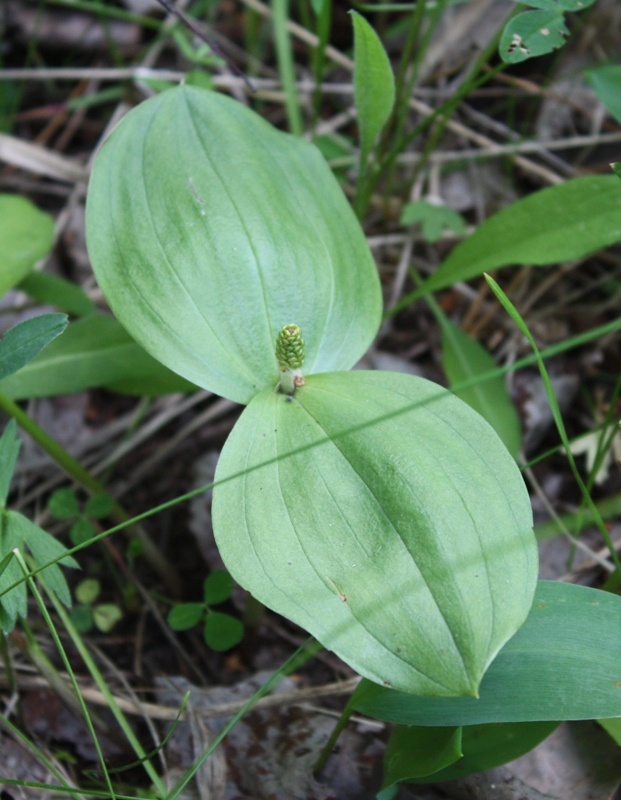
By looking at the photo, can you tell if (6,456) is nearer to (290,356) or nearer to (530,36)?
(290,356)

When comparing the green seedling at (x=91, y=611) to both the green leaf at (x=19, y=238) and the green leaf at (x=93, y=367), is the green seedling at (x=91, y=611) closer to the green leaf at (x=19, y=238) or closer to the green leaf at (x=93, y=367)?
the green leaf at (x=93, y=367)

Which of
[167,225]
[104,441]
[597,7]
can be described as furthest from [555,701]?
[597,7]

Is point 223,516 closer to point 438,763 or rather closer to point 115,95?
point 438,763

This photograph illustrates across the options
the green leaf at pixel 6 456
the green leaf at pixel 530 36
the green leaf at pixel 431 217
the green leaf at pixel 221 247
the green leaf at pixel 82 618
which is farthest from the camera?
the green leaf at pixel 431 217

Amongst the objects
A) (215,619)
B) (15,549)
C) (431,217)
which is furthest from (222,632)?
(431,217)

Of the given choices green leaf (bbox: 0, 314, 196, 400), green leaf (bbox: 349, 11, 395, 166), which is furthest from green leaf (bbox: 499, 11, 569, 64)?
green leaf (bbox: 0, 314, 196, 400)

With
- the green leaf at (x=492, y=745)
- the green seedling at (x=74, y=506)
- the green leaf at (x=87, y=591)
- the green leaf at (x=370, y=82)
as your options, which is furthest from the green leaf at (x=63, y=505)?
the green leaf at (x=370, y=82)
